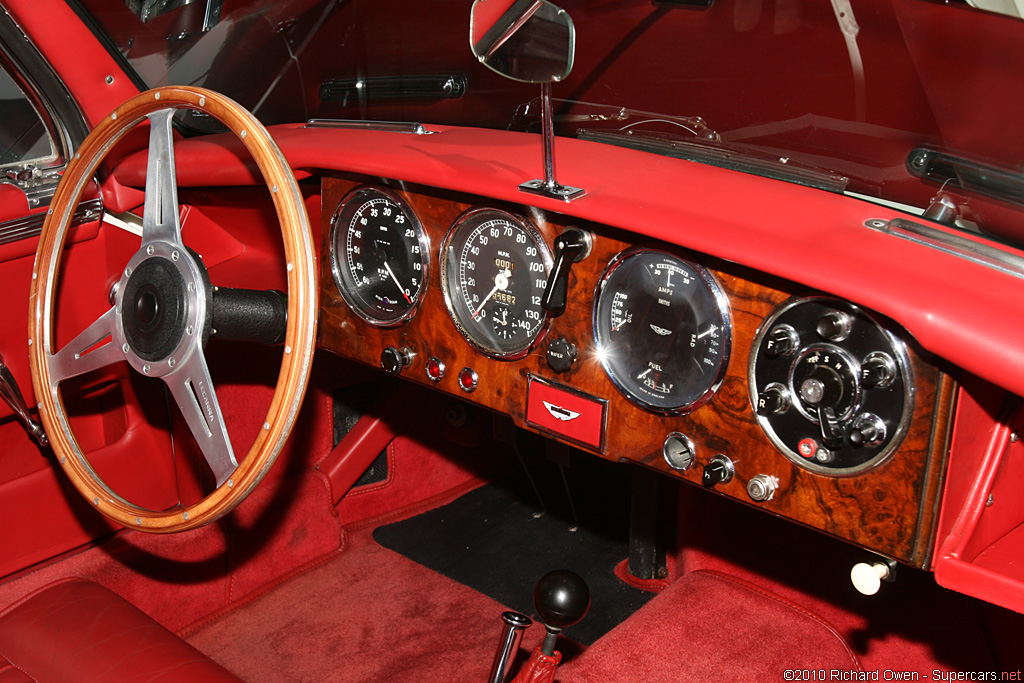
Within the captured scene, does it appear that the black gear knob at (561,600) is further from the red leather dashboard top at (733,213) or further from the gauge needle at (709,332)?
the red leather dashboard top at (733,213)

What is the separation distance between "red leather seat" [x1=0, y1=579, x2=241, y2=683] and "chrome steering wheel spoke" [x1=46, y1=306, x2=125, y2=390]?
1.59 feet

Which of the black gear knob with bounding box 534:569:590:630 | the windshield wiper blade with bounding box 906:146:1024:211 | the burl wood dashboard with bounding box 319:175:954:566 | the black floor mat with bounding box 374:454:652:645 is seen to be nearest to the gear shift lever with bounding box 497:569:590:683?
the black gear knob with bounding box 534:569:590:630

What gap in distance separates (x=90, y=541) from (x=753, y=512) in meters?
1.94

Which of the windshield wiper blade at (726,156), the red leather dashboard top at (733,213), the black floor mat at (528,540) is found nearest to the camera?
the red leather dashboard top at (733,213)

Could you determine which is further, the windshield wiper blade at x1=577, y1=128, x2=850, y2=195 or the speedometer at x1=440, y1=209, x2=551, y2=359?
the speedometer at x1=440, y1=209, x2=551, y2=359

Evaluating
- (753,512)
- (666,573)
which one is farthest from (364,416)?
(753,512)

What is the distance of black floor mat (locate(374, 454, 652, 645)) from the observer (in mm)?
2816

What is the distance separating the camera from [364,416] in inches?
122

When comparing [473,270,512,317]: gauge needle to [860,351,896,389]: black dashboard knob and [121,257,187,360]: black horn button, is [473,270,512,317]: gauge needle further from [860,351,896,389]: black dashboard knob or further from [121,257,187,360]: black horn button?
[860,351,896,389]: black dashboard knob

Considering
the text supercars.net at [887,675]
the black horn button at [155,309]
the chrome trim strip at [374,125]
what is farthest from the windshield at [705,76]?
the text supercars.net at [887,675]

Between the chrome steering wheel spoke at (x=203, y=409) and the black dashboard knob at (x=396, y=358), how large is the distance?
20.0 inches

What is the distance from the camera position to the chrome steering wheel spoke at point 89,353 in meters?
1.88

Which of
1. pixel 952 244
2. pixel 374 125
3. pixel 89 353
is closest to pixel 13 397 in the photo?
pixel 89 353

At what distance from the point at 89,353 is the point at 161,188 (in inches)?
15.7
